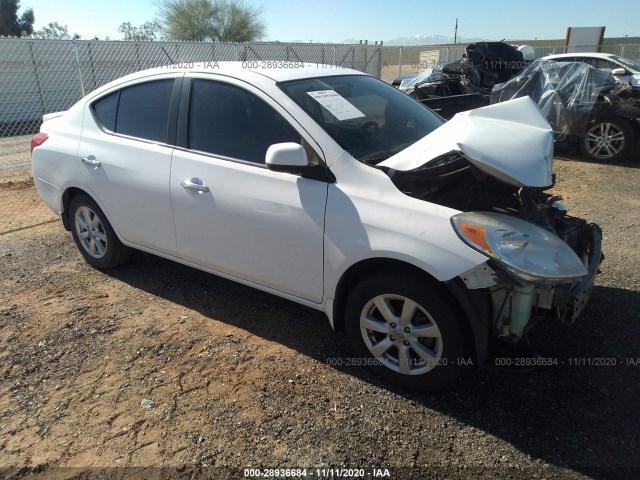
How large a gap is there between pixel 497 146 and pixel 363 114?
3.24 feet

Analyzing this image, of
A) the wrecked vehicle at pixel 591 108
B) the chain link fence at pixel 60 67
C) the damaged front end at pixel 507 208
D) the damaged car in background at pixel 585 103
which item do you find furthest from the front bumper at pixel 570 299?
the chain link fence at pixel 60 67

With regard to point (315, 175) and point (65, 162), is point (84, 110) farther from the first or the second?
point (315, 175)

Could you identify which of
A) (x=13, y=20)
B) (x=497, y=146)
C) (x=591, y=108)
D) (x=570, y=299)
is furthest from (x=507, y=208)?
(x=13, y=20)

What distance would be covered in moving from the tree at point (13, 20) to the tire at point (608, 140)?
3680 cm

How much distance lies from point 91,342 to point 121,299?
638 mm

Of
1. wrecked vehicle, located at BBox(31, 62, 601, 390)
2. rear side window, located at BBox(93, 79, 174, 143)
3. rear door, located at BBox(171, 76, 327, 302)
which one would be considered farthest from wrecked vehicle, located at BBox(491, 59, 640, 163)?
rear side window, located at BBox(93, 79, 174, 143)

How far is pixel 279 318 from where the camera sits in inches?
143

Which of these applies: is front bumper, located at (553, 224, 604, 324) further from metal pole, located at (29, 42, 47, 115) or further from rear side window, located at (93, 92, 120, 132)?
metal pole, located at (29, 42, 47, 115)

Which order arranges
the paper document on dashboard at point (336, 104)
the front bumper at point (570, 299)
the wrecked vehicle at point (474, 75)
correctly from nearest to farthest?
the front bumper at point (570, 299) → the paper document on dashboard at point (336, 104) → the wrecked vehicle at point (474, 75)

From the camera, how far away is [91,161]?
12.9ft

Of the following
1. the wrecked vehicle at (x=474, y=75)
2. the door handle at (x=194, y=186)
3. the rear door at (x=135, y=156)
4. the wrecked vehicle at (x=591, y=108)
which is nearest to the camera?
the door handle at (x=194, y=186)

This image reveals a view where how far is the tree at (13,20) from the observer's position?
33.2 metres

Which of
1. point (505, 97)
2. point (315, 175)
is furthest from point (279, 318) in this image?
point (505, 97)

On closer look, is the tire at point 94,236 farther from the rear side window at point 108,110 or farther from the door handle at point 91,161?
the rear side window at point 108,110
